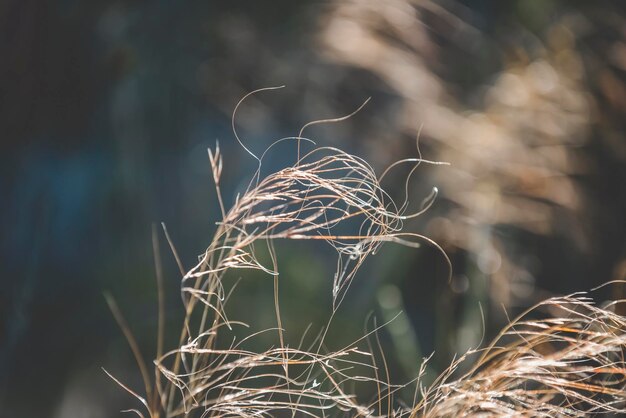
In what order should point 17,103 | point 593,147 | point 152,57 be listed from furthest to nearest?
point 152,57 < point 17,103 < point 593,147

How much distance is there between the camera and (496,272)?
1.70 m

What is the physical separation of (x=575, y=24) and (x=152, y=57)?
1028 mm

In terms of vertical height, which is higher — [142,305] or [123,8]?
[123,8]

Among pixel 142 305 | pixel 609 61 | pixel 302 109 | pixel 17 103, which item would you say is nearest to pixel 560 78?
pixel 609 61

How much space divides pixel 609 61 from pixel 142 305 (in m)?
Answer: 1.23

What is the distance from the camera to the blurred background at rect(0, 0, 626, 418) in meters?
1.72

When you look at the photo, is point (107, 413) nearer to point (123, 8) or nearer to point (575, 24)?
point (123, 8)

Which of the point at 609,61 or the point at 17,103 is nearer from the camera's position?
the point at 609,61

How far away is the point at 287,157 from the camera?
6.51 feet

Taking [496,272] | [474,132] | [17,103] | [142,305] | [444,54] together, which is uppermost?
[444,54]

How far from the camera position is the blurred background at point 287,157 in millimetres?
1725

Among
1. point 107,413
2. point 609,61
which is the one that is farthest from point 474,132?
point 107,413

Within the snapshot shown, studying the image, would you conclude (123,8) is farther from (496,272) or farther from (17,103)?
(496,272)

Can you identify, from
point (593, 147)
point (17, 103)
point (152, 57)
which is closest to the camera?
point (593, 147)
